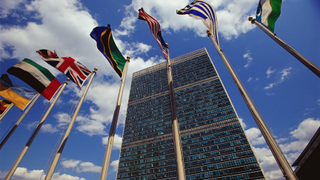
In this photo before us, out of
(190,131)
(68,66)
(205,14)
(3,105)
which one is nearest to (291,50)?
(205,14)

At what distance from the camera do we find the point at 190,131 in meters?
103

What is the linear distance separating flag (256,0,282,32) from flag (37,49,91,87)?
18536 mm

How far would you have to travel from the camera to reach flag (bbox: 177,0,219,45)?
1371 centimetres

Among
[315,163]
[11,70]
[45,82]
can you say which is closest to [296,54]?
[45,82]

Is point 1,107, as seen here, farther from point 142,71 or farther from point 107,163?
point 142,71

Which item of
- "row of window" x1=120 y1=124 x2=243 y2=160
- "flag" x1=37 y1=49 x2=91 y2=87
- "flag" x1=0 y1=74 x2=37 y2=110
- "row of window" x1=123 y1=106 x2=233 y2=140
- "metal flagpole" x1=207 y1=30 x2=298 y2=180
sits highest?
"row of window" x1=123 y1=106 x2=233 y2=140

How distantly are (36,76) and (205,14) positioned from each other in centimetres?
1834

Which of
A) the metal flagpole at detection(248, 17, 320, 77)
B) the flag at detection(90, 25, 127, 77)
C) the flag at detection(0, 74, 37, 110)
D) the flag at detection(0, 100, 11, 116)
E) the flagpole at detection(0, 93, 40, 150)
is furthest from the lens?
the flag at detection(0, 100, 11, 116)

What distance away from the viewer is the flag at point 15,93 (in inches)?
661

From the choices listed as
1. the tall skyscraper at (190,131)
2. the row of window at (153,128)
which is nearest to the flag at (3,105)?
the tall skyscraper at (190,131)

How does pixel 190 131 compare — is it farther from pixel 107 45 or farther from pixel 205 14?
pixel 107 45

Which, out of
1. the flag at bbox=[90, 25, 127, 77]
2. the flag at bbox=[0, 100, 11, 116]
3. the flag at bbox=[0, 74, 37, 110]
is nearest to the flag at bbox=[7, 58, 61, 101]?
the flag at bbox=[0, 74, 37, 110]

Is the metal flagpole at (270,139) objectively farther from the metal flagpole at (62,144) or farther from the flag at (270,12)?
the metal flagpole at (62,144)

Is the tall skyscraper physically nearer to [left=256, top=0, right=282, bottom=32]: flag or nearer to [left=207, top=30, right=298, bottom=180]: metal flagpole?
[left=256, top=0, right=282, bottom=32]: flag
